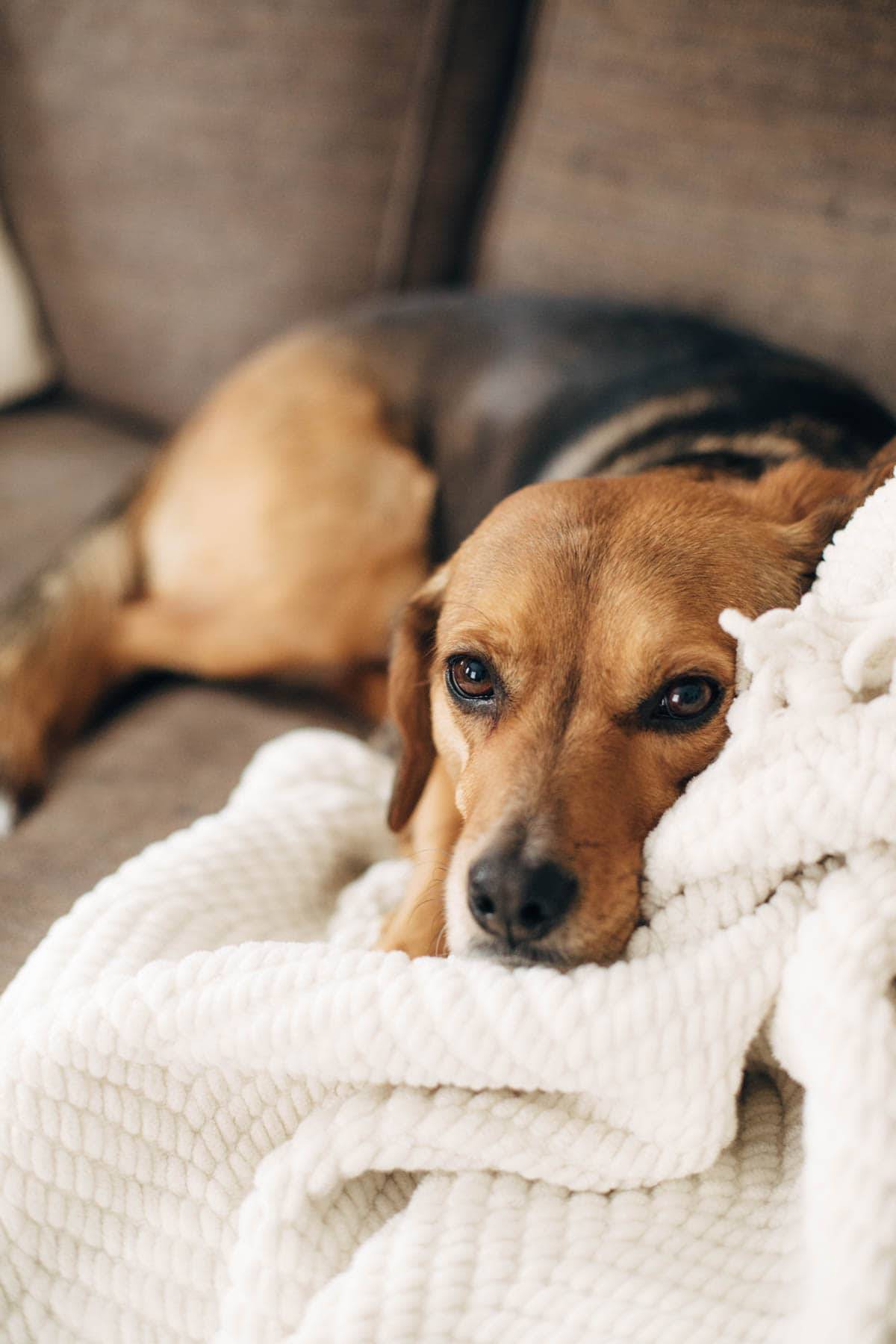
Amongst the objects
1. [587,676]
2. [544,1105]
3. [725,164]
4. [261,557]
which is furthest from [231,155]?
[544,1105]

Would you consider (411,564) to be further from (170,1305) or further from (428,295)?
(170,1305)

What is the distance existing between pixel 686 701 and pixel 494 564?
0.32 metres

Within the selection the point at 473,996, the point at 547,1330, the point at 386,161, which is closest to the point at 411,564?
the point at 386,161

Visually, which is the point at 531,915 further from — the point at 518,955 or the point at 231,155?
the point at 231,155

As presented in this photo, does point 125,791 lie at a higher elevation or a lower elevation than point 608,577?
lower

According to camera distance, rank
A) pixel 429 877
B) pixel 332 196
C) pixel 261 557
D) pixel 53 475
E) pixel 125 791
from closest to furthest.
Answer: pixel 429 877 < pixel 125 791 < pixel 261 557 < pixel 332 196 < pixel 53 475

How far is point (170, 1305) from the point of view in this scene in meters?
1.02

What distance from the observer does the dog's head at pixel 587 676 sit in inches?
40.9

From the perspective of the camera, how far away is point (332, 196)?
2.50 metres

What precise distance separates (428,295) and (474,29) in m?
0.58

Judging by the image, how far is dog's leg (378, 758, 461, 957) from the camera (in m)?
1.26

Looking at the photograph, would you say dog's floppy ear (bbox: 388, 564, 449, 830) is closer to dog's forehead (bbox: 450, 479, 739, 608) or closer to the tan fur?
dog's forehead (bbox: 450, 479, 739, 608)

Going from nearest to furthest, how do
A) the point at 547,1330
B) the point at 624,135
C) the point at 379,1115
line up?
1. the point at 547,1330
2. the point at 379,1115
3. the point at 624,135

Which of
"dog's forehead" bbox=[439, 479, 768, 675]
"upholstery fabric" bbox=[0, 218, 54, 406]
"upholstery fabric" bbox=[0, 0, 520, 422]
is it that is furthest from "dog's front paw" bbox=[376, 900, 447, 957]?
"upholstery fabric" bbox=[0, 218, 54, 406]
